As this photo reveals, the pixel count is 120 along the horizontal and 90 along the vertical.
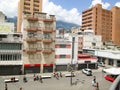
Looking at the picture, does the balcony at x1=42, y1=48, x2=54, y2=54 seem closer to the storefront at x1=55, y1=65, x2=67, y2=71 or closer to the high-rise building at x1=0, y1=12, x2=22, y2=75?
the storefront at x1=55, y1=65, x2=67, y2=71

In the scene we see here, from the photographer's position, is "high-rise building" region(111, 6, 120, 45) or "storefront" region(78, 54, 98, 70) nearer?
"storefront" region(78, 54, 98, 70)

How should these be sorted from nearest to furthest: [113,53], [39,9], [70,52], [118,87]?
1. [118,87]
2. [70,52]
3. [113,53]
4. [39,9]

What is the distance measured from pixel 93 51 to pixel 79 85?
46323 millimetres

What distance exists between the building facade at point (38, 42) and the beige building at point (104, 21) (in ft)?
278

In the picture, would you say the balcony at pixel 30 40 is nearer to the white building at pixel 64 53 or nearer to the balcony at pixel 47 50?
the balcony at pixel 47 50

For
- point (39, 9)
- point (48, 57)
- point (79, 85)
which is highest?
point (39, 9)

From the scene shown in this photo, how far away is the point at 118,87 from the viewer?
614cm

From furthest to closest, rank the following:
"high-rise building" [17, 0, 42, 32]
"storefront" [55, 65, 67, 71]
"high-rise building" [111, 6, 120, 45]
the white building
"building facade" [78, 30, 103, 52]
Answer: "high-rise building" [111, 6, 120, 45] → "high-rise building" [17, 0, 42, 32] → "building facade" [78, 30, 103, 52] → "storefront" [55, 65, 67, 71] → the white building

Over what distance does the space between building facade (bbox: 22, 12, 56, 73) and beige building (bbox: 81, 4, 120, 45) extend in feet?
278

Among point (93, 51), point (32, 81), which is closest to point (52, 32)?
point (32, 81)

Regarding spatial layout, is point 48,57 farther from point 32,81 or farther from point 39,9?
point 39,9

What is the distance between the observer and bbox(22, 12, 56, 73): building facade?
188 feet

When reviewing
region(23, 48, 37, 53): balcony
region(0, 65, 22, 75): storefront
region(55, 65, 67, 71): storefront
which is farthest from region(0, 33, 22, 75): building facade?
region(55, 65, 67, 71): storefront

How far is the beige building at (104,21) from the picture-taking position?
14088 cm
